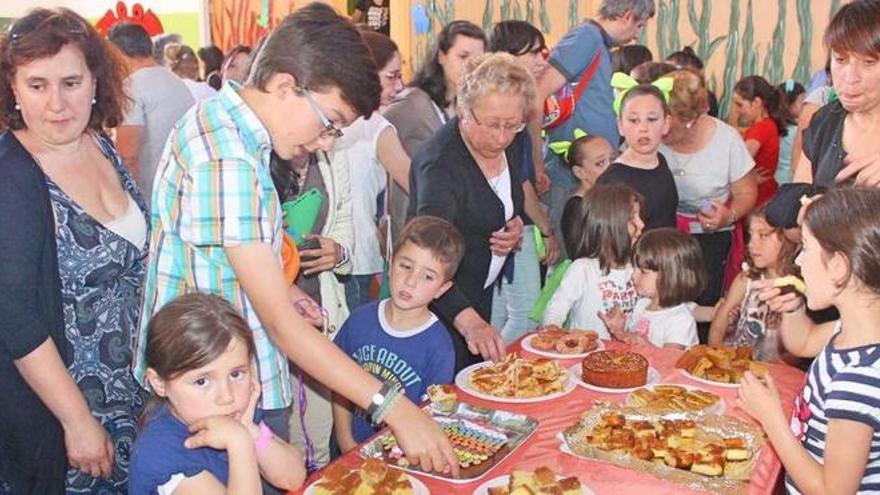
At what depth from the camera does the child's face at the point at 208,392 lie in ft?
5.11

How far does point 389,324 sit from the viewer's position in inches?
95.9

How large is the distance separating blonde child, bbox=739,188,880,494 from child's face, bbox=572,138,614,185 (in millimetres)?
2287

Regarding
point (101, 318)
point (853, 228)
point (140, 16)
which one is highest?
point (140, 16)

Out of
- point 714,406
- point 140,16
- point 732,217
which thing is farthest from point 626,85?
point 140,16

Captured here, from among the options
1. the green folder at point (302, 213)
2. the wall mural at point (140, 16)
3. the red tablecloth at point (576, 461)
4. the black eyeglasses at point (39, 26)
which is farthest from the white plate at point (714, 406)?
the wall mural at point (140, 16)

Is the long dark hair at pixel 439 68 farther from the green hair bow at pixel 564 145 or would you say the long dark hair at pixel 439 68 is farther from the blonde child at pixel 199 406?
the blonde child at pixel 199 406

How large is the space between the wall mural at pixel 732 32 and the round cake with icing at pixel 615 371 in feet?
15.2

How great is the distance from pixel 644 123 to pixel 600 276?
92cm

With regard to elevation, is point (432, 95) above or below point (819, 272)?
above

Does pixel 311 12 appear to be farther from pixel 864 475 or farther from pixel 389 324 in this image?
pixel 864 475

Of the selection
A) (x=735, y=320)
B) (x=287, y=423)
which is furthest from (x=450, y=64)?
(x=287, y=423)

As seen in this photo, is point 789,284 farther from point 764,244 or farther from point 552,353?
point 764,244

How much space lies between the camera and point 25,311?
5.94 ft

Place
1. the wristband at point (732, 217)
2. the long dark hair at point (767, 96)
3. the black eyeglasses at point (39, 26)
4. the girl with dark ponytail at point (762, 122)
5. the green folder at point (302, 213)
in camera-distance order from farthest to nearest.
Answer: the long dark hair at point (767, 96) < the girl with dark ponytail at point (762, 122) < the wristband at point (732, 217) < the green folder at point (302, 213) < the black eyeglasses at point (39, 26)
